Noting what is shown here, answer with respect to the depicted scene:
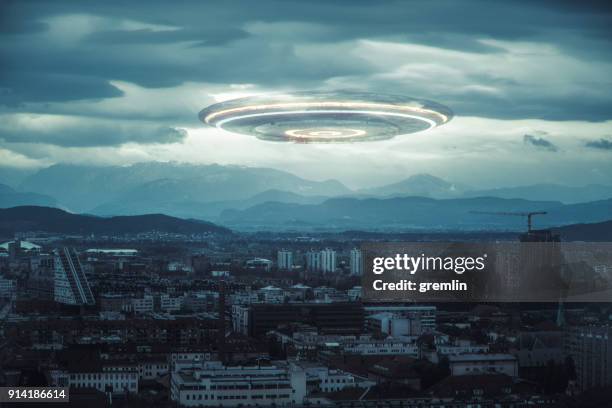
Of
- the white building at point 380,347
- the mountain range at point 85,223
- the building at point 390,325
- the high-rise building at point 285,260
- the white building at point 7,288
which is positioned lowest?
the white building at point 380,347

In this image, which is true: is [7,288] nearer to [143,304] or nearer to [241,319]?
[143,304]

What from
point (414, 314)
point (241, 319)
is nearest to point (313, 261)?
point (414, 314)

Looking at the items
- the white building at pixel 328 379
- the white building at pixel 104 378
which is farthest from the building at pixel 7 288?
the white building at pixel 328 379

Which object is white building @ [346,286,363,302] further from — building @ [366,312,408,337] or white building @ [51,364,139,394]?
white building @ [51,364,139,394]

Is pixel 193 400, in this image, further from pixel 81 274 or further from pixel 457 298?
pixel 81 274

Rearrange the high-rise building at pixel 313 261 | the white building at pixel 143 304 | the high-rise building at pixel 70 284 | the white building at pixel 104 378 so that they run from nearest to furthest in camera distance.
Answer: the white building at pixel 104 378 < the white building at pixel 143 304 < the high-rise building at pixel 70 284 < the high-rise building at pixel 313 261

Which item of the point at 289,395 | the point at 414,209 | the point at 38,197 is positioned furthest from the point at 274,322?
the point at 414,209

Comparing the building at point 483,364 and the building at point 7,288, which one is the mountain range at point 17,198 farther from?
the building at point 483,364
